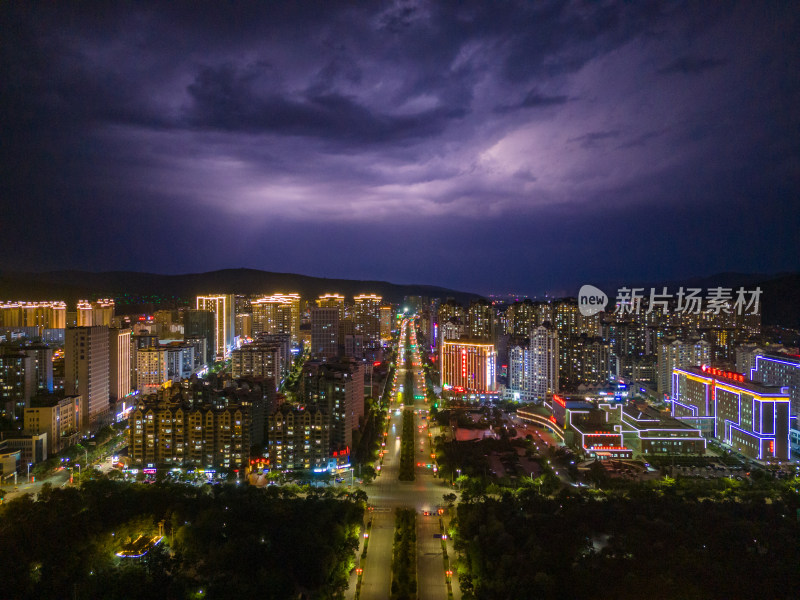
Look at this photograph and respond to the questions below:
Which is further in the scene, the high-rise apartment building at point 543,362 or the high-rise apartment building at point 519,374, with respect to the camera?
the high-rise apartment building at point 519,374

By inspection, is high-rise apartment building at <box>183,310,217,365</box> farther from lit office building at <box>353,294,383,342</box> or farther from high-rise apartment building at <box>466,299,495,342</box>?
high-rise apartment building at <box>466,299,495,342</box>

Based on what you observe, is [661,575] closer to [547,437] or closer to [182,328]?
[547,437]

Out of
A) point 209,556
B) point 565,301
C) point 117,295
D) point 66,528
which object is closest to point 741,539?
point 209,556

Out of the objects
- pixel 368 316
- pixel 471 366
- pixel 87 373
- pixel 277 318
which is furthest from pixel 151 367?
pixel 368 316

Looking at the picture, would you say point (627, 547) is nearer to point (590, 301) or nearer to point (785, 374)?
point (785, 374)

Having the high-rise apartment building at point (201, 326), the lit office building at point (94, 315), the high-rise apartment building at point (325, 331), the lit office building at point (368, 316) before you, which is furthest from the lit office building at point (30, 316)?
the lit office building at point (368, 316)

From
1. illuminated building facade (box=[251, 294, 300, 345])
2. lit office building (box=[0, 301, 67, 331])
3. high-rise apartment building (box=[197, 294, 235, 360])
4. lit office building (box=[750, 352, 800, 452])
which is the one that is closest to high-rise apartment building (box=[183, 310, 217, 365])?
high-rise apartment building (box=[197, 294, 235, 360])

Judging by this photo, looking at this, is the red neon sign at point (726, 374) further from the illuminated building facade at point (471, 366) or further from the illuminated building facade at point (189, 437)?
the illuminated building facade at point (189, 437)
